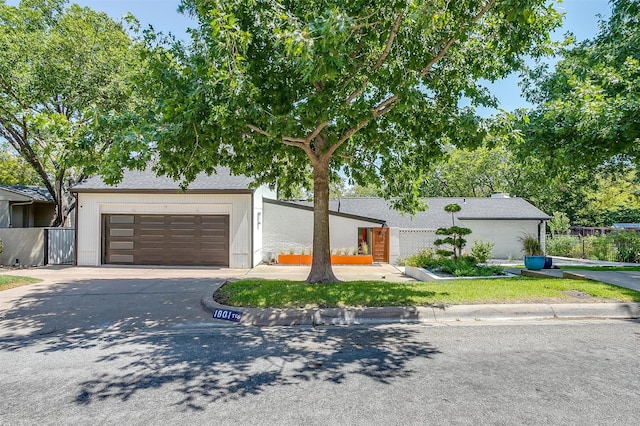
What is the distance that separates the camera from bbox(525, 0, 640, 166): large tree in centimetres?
925

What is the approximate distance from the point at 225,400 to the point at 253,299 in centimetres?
400

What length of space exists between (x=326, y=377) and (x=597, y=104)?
9.16m

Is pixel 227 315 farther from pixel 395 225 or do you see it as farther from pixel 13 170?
pixel 13 170

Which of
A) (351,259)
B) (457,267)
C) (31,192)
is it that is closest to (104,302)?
(457,267)

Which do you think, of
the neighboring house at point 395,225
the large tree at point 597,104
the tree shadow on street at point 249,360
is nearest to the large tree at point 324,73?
the large tree at point 597,104

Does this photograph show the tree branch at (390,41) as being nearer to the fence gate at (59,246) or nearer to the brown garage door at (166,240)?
the brown garage door at (166,240)

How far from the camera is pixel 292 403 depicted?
3740 mm

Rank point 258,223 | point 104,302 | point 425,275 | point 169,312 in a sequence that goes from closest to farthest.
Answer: point 169,312, point 104,302, point 425,275, point 258,223

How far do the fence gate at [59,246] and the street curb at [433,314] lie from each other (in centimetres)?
1260

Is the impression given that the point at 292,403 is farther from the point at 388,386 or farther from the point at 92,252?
the point at 92,252

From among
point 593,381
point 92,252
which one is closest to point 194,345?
point 593,381

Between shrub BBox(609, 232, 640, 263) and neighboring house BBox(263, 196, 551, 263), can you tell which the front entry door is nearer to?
neighboring house BBox(263, 196, 551, 263)

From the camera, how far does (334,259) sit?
55.9ft

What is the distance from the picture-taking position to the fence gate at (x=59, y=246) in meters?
16.2
